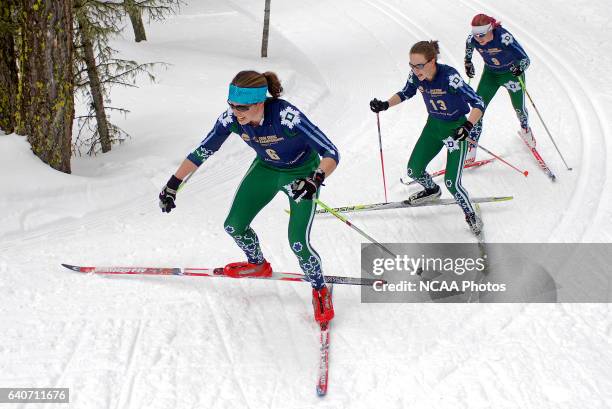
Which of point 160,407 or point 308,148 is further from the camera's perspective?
point 308,148

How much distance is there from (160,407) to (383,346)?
74.8 inches

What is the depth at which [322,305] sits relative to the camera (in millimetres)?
4965

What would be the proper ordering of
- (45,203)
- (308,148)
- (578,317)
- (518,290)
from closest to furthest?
(308,148) → (578,317) → (518,290) → (45,203)

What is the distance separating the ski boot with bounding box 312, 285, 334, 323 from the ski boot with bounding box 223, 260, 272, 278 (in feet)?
2.06

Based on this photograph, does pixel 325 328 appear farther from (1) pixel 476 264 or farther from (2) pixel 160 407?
(1) pixel 476 264

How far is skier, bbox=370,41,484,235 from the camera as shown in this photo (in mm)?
5559

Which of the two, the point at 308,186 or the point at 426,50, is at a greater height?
the point at 426,50

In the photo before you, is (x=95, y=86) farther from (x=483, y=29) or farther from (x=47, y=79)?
(x=483, y=29)

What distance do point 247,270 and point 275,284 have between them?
1.10 feet

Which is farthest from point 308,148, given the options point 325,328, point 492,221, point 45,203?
point 45,203

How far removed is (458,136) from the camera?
5.55 m

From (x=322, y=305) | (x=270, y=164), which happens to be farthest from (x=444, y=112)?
(x=322, y=305)

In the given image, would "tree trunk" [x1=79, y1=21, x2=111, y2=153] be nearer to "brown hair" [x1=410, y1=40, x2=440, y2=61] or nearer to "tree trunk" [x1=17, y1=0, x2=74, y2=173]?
"tree trunk" [x1=17, y1=0, x2=74, y2=173]

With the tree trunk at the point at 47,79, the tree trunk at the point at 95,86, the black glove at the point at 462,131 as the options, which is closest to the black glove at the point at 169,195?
the black glove at the point at 462,131
